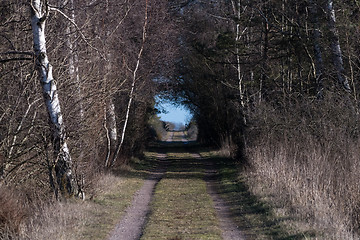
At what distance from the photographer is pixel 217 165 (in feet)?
77.0

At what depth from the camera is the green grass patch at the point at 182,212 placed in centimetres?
912

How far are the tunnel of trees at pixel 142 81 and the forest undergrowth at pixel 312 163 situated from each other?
5 cm

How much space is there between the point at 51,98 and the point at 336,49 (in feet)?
32.4

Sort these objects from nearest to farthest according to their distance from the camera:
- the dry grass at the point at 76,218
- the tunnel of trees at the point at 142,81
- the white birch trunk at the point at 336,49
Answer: the dry grass at the point at 76,218, the tunnel of trees at the point at 142,81, the white birch trunk at the point at 336,49

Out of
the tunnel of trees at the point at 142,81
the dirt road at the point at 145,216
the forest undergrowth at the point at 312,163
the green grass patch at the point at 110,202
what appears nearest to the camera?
Result: the dirt road at the point at 145,216

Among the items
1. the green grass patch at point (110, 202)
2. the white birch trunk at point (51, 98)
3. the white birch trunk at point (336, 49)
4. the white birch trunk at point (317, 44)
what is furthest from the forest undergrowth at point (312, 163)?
the white birch trunk at point (51, 98)

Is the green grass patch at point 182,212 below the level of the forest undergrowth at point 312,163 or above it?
below

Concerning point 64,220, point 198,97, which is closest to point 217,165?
point 198,97

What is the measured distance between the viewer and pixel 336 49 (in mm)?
16547

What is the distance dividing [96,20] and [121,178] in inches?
226

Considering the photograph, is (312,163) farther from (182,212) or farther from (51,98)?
(51,98)

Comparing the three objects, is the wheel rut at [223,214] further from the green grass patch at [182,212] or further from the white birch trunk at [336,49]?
the white birch trunk at [336,49]

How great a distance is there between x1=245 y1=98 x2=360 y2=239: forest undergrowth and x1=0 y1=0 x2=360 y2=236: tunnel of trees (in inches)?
2.1

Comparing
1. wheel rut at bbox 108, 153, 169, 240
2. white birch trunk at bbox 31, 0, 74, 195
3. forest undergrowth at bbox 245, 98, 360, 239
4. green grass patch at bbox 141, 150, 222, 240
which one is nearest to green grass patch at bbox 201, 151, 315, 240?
forest undergrowth at bbox 245, 98, 360, 239
